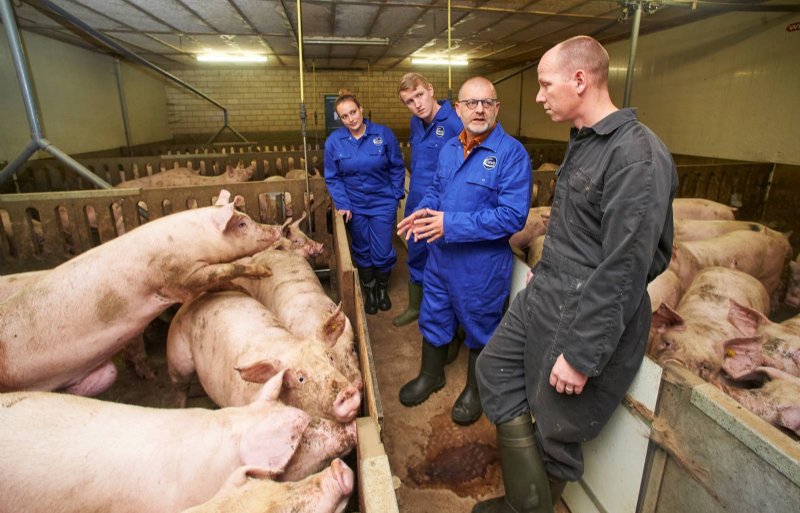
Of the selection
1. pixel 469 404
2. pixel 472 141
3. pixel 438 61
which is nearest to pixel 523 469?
pixel 469 404

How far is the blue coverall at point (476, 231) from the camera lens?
2.39 m

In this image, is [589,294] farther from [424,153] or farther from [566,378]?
[424,153]

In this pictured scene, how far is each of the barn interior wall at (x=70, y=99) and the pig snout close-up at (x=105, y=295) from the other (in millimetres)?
4446

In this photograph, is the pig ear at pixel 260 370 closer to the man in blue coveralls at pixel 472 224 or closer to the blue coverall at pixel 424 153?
the man in blue coveralls at pixel 472 224

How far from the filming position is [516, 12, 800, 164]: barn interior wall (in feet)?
18.0

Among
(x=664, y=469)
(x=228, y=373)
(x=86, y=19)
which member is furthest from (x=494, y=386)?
(x=86, y=19)

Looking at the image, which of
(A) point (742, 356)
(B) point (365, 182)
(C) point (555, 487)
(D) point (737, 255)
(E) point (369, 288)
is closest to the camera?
(C) point (555, 487)

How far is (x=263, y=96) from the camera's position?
13.6m

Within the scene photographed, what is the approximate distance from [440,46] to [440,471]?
9.53m

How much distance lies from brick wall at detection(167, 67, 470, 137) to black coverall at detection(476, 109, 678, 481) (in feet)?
40.3

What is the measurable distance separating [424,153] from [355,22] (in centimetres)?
484

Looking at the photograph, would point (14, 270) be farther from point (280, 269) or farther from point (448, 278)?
point (448, 278)

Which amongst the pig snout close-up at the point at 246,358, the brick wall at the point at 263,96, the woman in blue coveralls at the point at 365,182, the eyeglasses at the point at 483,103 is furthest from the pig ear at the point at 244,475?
the brick wall at the point at 263,96

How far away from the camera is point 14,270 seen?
11.1ft
